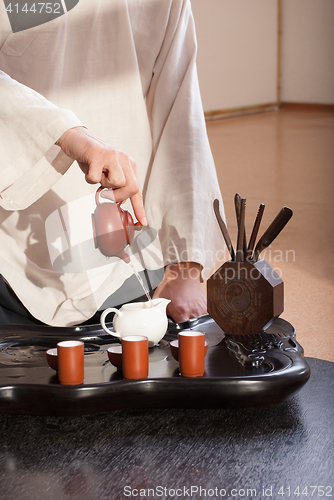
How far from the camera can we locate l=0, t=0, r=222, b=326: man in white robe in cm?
137

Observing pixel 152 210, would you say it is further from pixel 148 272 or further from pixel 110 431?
pixel 110 431

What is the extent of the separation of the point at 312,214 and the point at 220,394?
8.79 ft

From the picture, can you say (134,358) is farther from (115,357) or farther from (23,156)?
(23,156)

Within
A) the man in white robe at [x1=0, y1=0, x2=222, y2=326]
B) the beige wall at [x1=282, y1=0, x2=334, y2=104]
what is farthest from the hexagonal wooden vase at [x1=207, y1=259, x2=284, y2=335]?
the beige wall at [x1=282, y1=0, x2=334, y2=104]

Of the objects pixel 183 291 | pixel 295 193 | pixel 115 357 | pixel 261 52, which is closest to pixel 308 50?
pixel 261 52

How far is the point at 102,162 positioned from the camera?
97 centimetres

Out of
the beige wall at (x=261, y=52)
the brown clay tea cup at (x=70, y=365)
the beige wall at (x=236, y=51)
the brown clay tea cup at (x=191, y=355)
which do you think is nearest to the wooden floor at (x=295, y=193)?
the beige wall at (x=236, y=51)

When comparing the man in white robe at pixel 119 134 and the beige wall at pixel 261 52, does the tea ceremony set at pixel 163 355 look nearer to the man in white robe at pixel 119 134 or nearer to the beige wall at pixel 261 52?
the man in white robe at pixel 119 134

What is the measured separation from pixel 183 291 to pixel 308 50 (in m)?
8.39

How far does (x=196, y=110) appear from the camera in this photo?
1443mm

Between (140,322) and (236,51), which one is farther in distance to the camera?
(236,51)

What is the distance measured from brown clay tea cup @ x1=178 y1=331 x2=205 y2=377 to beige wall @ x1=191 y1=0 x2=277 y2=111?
7.59 meters

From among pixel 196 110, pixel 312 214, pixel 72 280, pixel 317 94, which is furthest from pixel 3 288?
pixel 317 94

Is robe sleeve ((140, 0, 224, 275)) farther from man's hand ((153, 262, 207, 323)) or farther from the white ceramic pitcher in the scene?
the white ceramic pitcher
